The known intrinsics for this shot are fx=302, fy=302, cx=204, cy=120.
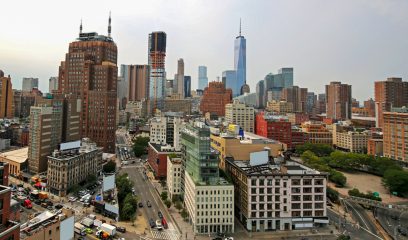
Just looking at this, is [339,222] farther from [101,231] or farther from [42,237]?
[42,237]

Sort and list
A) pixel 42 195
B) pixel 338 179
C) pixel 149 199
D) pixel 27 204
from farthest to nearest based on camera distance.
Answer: pixel 338 179 < pixel 149 199 < pixel 42 195 < pixel 27 204

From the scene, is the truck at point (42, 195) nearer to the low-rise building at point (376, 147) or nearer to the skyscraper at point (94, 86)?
the skyscraper at point (94, 86)

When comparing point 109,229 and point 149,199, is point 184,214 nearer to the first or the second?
Answer: point 149,199

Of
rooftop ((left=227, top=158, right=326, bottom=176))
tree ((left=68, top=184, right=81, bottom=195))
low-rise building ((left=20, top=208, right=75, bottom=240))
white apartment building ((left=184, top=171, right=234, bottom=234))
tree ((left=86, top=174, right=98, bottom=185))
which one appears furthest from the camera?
tree ((left=86, top=174, right=98, bottom=185))

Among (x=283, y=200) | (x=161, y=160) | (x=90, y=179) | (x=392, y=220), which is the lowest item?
(x=392, y=220)

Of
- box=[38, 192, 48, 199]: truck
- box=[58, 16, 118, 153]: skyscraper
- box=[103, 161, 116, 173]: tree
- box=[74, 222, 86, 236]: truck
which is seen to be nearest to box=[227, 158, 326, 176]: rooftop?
box=[74, 222, 86, 236]: truck

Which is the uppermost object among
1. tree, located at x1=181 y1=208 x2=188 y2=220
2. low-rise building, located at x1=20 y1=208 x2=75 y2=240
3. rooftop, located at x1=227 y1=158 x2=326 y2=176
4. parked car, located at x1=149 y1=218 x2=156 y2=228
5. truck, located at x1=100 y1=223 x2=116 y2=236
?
rooftop, located at x1=227 y1=158 x2=326 y2=176

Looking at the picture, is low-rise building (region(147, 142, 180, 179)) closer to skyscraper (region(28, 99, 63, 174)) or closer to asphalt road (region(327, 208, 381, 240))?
skyscraper (region(28, 99, 63, 174))

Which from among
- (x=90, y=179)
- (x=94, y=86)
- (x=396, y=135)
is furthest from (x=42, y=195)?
(x=396, y=135)

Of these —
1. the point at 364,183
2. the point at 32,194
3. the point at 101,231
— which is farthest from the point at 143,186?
the point at 364,183
